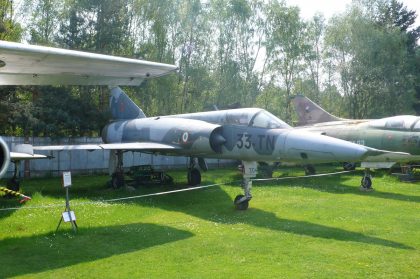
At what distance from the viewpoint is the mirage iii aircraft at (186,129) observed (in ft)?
25.2

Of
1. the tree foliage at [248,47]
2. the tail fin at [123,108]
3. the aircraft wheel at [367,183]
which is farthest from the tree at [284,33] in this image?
the aircraft wheel at [367,183]

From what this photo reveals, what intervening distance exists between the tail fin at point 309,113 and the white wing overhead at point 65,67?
13426mm

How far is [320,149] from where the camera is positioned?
9.34 m

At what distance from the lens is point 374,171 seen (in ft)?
65.0

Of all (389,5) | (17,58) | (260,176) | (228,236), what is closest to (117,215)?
(228,236)

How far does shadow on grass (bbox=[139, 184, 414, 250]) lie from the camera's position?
25.9ft

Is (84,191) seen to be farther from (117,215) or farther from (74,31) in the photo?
(74,31)

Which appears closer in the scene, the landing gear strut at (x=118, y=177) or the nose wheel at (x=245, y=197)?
the nose wheel at (x=245, y=197)

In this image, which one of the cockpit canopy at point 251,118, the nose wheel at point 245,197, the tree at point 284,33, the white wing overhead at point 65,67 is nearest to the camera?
the white wing overhead at point 65,67

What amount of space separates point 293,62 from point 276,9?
195 inches

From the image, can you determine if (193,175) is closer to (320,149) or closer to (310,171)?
(310,171)

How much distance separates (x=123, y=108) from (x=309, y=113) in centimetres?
964

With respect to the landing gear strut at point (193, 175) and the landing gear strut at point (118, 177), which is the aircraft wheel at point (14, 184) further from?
the landing gear strut at point (193, 175)

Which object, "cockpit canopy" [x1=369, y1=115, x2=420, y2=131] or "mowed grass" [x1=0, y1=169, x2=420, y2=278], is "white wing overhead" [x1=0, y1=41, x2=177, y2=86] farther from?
"cockpit canopy" [x1=369, y1=115, x2=420, y2=131]
